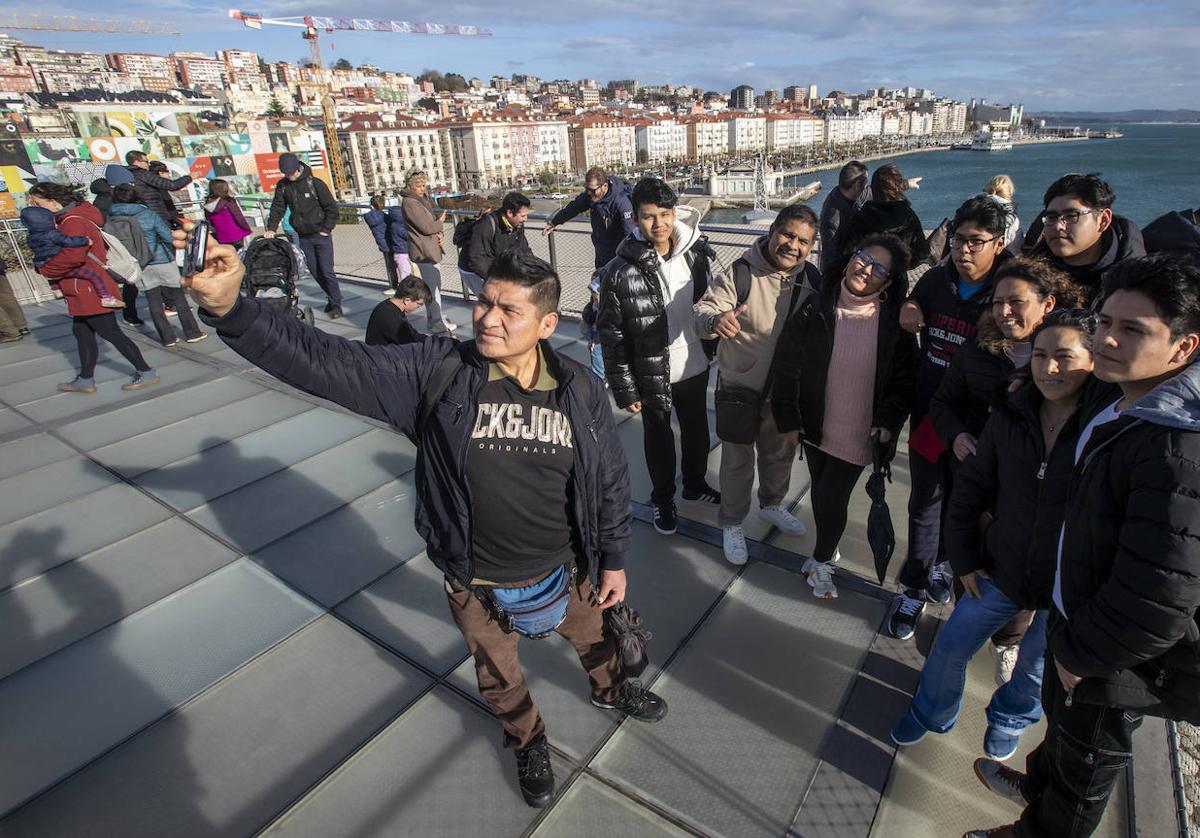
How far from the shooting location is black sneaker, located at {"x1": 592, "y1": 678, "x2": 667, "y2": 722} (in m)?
2.16

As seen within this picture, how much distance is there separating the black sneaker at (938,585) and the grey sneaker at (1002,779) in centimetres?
77

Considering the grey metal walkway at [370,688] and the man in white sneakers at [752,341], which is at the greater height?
the man in white sneakers at [752,341]

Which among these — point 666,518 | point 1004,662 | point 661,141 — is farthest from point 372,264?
point 661,141

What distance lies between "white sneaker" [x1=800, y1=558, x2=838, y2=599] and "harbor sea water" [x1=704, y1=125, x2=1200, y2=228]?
40.5 meters

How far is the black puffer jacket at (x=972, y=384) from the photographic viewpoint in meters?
2.04

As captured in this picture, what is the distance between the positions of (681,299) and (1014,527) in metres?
1.71

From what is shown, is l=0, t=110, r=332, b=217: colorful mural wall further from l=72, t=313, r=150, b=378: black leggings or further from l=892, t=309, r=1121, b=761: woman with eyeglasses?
l=892, t=309, r=1121, b=761: woman with eyeglasses

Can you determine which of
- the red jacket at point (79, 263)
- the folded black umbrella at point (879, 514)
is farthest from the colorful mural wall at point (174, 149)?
the folded black umbrella at point (879, 514)

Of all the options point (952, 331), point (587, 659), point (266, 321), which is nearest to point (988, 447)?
point (952, 331)

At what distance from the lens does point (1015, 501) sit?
5.84 feet

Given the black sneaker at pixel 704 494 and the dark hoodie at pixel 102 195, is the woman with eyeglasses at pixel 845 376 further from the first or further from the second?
the dark hoodie at pixel 102 195

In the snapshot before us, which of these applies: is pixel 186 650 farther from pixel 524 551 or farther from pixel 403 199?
pixel 403 199

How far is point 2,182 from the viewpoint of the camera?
15.1m

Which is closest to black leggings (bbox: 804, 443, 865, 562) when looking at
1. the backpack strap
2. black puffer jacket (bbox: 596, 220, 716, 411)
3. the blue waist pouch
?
black puffer jacket (bbox: 596, 220, 716, 411)
